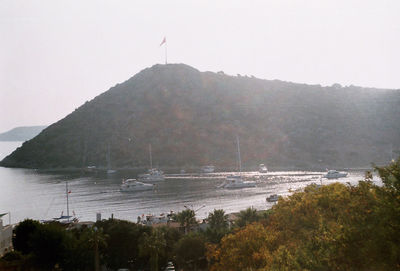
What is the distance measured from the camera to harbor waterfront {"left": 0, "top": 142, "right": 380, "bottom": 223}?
88062 millimetres

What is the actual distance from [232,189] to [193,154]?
217ft

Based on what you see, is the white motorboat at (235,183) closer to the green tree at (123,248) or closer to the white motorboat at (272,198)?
the white motorboat at (272,198)

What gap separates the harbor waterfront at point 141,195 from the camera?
289 ft

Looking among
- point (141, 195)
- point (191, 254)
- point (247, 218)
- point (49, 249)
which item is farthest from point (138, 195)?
point (191, 254)

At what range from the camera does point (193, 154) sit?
17600 centimetres

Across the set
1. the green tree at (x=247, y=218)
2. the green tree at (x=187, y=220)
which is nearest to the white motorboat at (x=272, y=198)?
the green tree at (x=187, y=220)

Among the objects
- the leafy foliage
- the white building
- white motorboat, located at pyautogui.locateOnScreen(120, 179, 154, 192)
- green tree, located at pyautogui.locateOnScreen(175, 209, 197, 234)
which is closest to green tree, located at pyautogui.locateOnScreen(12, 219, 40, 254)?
the white building

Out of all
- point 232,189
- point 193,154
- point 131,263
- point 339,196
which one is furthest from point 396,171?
point 193,154

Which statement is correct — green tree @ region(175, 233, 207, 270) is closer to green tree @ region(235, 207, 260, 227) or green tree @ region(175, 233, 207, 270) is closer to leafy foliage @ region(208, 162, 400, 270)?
green tree @ region(235, 207, 260, 227)

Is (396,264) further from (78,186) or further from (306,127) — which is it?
(306,127)

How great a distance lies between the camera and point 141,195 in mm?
106500

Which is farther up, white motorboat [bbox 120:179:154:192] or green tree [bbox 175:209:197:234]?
white motorboat [bbox 120:179:154:192]

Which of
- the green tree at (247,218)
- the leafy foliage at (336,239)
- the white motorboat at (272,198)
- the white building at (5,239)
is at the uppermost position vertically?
the leafy foliage at (336,239)

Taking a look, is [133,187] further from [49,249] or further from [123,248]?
[49,249]
